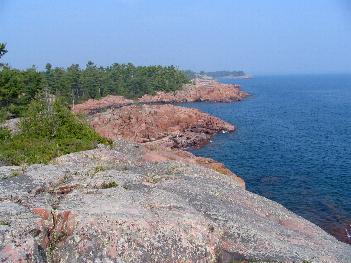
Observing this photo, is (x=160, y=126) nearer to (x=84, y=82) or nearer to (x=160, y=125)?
(x=160, y=125)

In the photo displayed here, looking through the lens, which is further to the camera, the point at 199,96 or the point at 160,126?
the point at 199,96

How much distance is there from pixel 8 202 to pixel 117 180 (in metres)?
7.64

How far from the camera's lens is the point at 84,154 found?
117 ft

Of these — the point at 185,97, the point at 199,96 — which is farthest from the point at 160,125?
→ the point at 199,96

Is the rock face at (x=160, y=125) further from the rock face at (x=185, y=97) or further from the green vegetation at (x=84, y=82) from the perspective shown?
the rock face at (x=185, y=97)

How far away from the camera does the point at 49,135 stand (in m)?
45.4

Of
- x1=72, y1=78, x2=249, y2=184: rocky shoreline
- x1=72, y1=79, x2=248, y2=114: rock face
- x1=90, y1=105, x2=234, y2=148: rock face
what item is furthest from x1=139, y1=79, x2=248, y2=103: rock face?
x1=72, y1=78, x2=249, y2=184: rocky shoreline

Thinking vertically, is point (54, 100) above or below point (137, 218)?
above

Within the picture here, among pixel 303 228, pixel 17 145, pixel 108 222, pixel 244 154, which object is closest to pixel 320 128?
pixel 244 154

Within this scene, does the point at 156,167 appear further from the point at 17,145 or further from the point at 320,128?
the point at 320,128

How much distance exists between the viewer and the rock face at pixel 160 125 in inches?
3379

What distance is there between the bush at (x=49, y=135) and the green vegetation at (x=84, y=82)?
94.9 ft

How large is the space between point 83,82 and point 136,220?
430ft

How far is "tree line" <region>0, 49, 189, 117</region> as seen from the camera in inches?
3031
